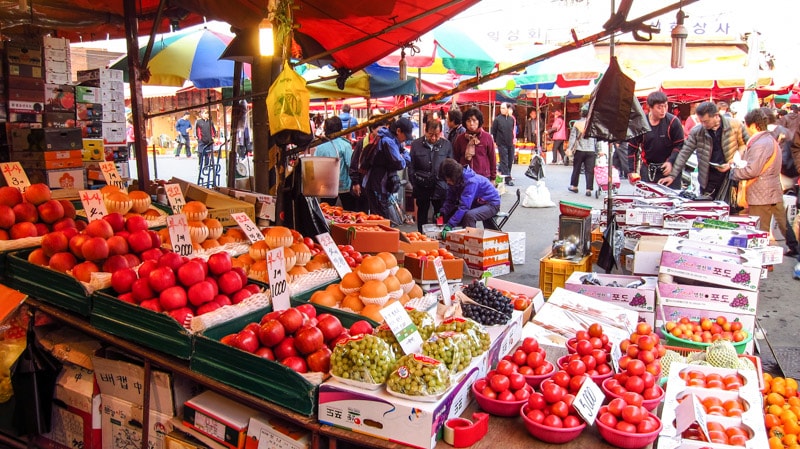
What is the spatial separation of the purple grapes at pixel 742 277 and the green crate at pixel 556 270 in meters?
1.64

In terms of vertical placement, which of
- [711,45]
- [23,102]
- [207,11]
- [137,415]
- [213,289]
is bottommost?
[137,415]

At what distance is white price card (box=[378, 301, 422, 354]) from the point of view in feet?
8.39

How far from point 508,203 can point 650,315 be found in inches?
344

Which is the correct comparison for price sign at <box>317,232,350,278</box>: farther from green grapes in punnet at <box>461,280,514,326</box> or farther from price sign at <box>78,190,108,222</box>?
price sign at <box>78,190,108,222</box>

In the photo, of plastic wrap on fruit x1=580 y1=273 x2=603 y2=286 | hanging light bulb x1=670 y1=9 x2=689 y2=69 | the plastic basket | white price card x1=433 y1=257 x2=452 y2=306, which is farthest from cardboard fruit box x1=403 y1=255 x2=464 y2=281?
hanging light bulb x1=670 y1=9 x2=689 y2=69

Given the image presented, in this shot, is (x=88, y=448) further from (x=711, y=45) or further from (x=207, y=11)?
(x=711, y=45)

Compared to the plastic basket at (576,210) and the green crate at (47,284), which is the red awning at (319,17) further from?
the plastic basket at (576,210)

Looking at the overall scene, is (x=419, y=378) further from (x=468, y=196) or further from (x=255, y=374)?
(x=468, y=196)

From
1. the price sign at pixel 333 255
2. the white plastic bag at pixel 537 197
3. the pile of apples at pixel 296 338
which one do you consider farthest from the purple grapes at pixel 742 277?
the white plastic bag at pixel 537 197

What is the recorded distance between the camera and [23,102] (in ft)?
24.6

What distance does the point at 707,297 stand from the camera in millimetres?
4582

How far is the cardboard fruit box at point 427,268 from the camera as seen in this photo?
5.35m

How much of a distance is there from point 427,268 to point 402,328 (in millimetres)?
2751

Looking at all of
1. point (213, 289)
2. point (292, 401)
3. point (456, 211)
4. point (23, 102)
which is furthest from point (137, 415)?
point (23, 102)
